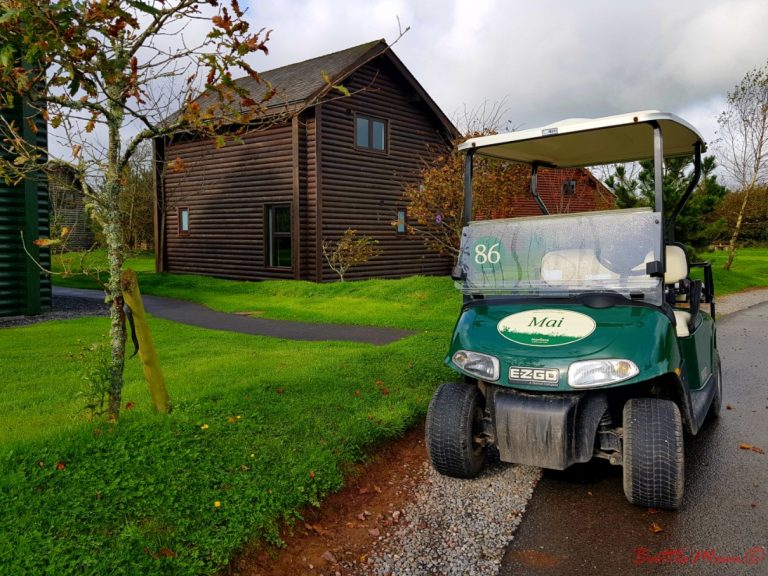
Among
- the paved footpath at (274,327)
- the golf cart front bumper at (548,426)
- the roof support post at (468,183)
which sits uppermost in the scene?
the roof support post at (468,183)

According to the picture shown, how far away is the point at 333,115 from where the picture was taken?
A: 17562 millimetres

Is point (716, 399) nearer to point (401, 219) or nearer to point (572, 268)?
point (572, 268)

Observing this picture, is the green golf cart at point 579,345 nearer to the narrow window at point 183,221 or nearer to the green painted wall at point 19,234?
the green painted wall at point 19,234

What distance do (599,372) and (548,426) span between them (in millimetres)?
412

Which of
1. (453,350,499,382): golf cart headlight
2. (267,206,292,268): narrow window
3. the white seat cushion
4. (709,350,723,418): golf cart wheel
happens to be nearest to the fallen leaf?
(453,350,499,382): golf cart headlight

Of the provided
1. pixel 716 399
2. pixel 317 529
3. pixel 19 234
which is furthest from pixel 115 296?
pixel 19 234

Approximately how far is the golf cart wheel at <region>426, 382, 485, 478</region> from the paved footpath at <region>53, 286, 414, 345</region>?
16.7ft

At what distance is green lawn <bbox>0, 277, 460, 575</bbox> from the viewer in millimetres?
2973

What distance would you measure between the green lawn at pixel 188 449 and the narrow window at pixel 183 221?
1392 cm

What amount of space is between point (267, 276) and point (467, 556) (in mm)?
15869

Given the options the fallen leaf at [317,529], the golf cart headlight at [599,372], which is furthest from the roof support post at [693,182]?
the fallen leaf at [317,529]

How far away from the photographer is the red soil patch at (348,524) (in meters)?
3.20

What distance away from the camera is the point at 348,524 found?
12.0 feet

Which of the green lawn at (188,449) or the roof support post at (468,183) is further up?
the roof support post at (468,183)
